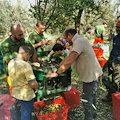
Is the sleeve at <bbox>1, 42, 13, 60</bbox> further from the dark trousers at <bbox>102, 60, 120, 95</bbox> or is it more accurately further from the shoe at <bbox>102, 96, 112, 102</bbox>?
the shoe at <bbox>102, 96, 112, 102</bbox>

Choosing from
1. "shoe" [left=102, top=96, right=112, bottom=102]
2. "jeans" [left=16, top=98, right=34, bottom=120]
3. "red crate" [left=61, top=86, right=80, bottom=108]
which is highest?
"jeans" [left=16, top=98, right=34, bottom=120]

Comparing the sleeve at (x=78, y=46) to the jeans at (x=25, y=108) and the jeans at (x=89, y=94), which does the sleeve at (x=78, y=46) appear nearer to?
the jeans at (x=89, y=94)

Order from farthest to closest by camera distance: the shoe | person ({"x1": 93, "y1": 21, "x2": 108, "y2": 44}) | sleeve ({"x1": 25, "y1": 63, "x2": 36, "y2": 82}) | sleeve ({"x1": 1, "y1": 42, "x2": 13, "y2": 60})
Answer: person ({"x1": 93, "y1": 21, "x2": 108, "y2": 44}), the shoe, sleeve ({"x1": 1, "y1": 42, "x2": 13, "y2": 60}), sleeve ({"x1": 25, "y1": 63, "x2": 36, "y2": 82})

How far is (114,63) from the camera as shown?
3363mm

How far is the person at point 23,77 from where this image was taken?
2.01m

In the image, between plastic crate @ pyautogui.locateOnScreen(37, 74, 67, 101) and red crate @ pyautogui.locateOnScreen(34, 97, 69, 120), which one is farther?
red crate @ pyautogui.locateOnScreen(34, 97, 69, 120)

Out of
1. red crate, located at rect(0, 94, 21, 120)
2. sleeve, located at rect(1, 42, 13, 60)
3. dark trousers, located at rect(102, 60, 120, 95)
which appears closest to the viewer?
red crate, located at rect(0, 94, 21, 120)

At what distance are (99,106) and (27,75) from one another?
2390mm

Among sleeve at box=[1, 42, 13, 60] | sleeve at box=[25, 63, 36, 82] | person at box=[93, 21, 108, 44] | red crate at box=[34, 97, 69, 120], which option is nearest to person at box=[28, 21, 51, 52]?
sleeve at box=[1, 42, 13, 60]

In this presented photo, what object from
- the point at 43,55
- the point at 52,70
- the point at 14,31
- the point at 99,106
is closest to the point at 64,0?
the point at 43,55

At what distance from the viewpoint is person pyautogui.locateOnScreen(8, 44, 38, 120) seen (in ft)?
6.60

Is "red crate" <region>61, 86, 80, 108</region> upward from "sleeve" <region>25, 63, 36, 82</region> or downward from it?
downward

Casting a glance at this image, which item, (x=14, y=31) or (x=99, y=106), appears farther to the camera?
(x=99, y=106)

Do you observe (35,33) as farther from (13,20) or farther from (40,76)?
(13,20)
